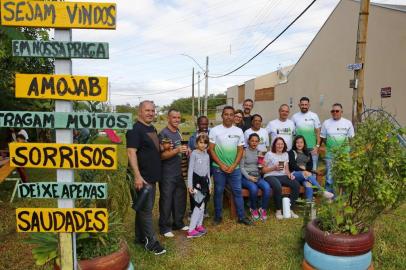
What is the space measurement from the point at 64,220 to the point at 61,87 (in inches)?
38.9

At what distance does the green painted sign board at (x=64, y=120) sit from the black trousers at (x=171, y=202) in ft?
8.04

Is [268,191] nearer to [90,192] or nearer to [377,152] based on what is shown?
[377,152]

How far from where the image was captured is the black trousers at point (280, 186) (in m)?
5.91

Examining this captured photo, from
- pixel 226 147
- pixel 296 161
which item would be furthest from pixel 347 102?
pixel 226 147

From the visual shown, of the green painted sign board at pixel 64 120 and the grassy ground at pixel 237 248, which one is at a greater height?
the green painted sign board at pixel 64 120

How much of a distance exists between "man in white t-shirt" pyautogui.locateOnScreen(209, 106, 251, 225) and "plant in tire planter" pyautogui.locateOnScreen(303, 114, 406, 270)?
74.3 inches

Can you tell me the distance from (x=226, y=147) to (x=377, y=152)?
7.67ft

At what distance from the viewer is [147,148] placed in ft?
14.1

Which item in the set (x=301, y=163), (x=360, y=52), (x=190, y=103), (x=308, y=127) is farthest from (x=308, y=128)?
(x=190, y=103)

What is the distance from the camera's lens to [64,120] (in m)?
2.57

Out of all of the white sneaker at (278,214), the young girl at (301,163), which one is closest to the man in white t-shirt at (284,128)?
the young girl at (301,163)

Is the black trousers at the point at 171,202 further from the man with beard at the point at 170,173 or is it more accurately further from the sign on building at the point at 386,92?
the sign on building at the point at 386,92

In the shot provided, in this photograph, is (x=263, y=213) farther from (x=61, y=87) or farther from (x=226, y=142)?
(x=61, y=87)

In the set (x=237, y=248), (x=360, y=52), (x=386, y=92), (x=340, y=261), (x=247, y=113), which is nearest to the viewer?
(x=340, y=261)
